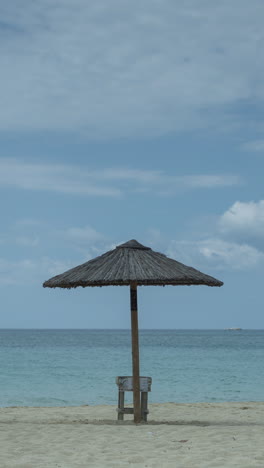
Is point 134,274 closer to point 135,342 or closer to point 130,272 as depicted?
point 130,272

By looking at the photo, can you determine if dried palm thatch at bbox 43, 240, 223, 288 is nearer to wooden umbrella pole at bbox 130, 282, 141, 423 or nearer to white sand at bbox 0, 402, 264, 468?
wooden umbrella pole at bbox 130, 282, 141, 423

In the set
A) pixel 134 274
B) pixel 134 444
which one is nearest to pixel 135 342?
pixel 134 274

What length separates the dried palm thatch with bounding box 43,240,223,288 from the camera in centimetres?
894

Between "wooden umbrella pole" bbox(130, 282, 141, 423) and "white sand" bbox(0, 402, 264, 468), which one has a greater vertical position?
"wooden umbrella pole" bbox(130, 282, 141, 423)

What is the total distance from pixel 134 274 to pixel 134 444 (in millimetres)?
2252

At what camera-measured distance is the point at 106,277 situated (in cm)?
895

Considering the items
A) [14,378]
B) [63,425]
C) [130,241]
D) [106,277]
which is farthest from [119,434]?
[14,378]

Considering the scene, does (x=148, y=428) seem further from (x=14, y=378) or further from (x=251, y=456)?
(x=14, y=378)

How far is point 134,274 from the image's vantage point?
29.3 feet

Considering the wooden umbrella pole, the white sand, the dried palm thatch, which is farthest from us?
the wooden umbrella pole

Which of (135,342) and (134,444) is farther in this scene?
(135,342)

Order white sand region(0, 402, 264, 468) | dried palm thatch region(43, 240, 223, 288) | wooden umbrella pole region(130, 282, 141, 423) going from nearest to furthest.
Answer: white sand region(0, 402, 264, 468)
dried palm thatch region(43, 240, 223, 288)
wooden umbrella pole region(130, 282, 141, 423)

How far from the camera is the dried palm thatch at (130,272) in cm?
894

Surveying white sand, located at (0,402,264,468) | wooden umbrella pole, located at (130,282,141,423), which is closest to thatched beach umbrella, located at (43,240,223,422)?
wooden umbrella pole, located at (130,282,141,423)
